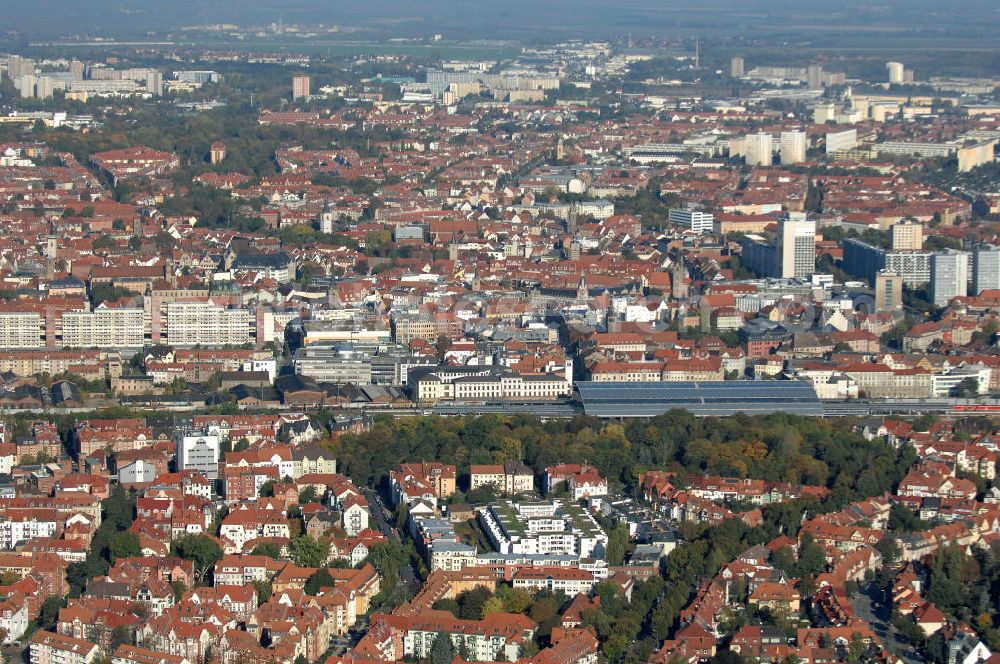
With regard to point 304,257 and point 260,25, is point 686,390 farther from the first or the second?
point 260,25

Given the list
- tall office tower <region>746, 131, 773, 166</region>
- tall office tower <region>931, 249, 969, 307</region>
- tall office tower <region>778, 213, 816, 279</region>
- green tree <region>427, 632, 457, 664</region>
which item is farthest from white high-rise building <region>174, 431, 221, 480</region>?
tall office tower <region>746, 131, 773, 166</region>

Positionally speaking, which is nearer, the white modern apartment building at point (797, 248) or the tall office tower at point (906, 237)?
the white modern apartment building at point (797, 248)

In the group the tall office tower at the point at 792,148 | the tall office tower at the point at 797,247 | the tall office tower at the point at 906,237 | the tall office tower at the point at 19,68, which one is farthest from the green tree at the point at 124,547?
the tall office tower at the point at 19,68

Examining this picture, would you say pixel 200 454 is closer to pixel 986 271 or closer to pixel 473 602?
pixel 473 602

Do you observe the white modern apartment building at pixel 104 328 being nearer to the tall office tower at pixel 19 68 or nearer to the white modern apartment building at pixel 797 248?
the white modern apartment building at pixel 797 248

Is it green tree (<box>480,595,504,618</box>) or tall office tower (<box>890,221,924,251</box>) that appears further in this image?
tall office tower (<box>890,221,924,251</box>)

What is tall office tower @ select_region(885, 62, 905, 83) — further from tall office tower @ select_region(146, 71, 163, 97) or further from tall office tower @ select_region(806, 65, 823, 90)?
tall office tower @ select_region(146, 71, 163, 97)

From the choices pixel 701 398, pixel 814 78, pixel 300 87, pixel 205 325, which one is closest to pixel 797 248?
pixel 205 325
